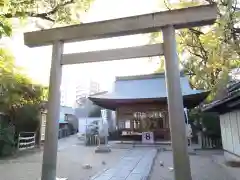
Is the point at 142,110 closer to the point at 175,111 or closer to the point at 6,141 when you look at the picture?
the point at 6,141

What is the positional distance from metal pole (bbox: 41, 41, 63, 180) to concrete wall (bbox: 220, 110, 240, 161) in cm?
634

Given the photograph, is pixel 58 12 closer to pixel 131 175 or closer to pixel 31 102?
pixel 131 175

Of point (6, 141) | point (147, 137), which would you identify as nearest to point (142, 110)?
point (147, 137)

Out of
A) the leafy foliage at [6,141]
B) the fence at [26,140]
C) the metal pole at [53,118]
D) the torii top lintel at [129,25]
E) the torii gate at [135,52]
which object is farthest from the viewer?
the fence at [26,140]

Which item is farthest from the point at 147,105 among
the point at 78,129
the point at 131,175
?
the point at 78,129

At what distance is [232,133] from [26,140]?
39.3ft

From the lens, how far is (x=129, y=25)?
5148 mm

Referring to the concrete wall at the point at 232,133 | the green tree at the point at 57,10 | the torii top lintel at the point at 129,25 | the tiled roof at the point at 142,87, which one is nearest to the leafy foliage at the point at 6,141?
the tiled roof at the point at 142,87

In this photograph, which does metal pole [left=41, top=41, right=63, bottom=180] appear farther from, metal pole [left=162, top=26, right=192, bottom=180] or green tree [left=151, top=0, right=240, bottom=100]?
green tree [left=151, top=0, right=240, bottom=100]

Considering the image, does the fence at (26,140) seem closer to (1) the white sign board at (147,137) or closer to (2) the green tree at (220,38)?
(1) the white sign board at (147,137)

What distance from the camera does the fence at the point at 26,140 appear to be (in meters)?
14.2

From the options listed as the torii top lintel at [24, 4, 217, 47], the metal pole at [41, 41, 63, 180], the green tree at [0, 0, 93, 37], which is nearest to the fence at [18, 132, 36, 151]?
the green tree at [0, 0, 93, 37]

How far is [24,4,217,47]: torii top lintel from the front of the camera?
15.8ft

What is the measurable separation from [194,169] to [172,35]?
5.47 m
